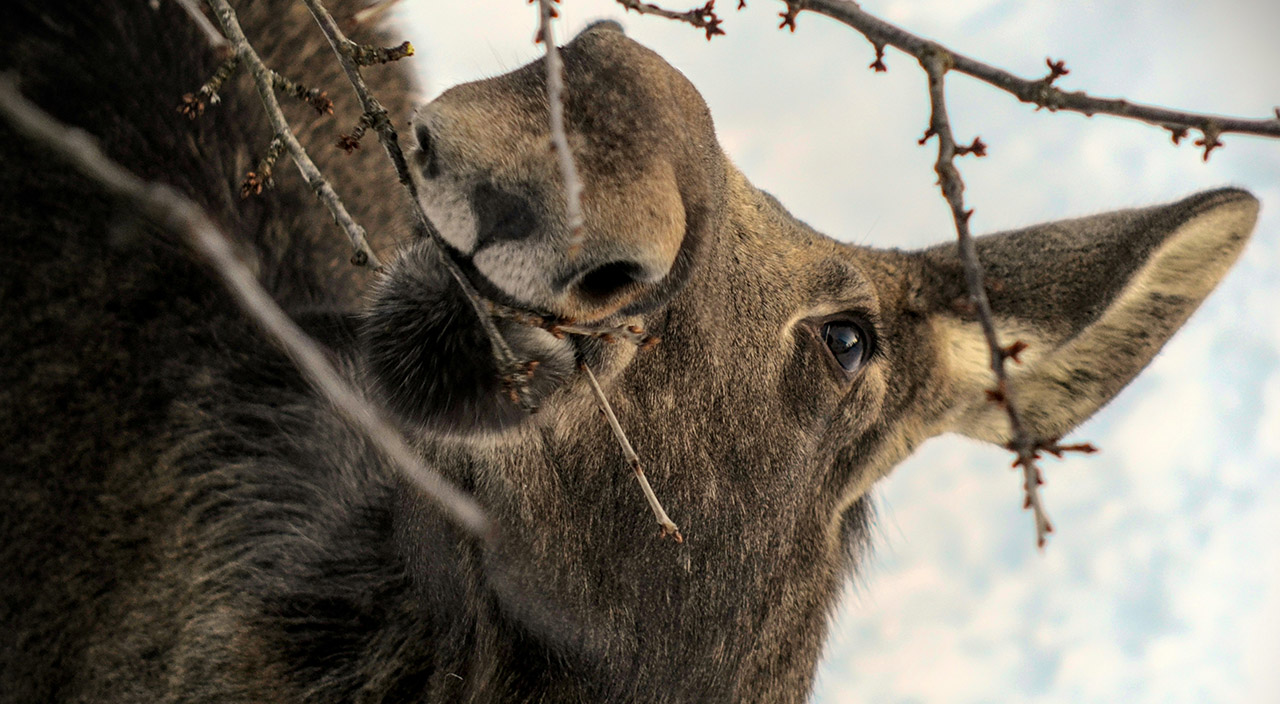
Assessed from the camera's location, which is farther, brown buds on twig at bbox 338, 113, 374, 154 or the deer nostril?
the deer nostril

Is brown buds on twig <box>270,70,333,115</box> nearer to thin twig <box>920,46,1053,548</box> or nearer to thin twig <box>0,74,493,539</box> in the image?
thin twig <box>0,74,493,539</box>

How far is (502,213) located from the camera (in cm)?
200

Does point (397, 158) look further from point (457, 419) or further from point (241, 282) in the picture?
point (457, 419)

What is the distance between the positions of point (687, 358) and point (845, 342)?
705mm

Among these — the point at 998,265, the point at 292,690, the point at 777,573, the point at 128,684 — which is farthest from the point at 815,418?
the point at 128,684

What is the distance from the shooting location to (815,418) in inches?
123

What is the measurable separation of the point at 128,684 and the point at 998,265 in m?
3.17

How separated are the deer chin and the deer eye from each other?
1106 millimetres

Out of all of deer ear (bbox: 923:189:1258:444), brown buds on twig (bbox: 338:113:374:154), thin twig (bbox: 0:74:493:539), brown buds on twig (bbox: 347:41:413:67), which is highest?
deer ear (bbox: 923:189:1258:444)

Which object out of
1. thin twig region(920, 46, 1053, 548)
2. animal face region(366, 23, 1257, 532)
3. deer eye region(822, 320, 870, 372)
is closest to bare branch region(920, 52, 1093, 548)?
thin twig region(920, 46, 1053, 548)

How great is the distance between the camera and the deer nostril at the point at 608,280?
206 cm

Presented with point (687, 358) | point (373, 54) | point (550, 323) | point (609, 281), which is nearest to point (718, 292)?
point (687, 358)

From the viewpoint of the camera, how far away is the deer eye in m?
3.19

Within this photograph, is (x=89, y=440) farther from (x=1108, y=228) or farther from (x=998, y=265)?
(x=1108, y=228)
